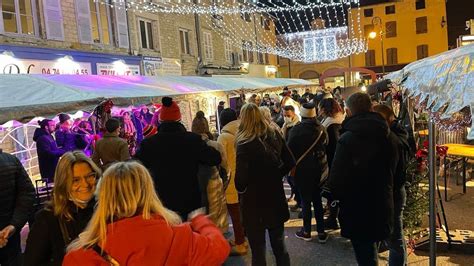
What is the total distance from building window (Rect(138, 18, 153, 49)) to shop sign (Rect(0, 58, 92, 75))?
12.1ft

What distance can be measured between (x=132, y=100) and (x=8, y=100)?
2272 millimetres

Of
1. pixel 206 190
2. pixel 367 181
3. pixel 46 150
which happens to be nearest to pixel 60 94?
pixel 46 150

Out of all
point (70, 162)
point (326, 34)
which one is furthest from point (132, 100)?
point (326, 34)

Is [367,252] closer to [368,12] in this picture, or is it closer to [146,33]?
[146,33]

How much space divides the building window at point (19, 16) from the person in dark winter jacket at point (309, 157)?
785cm

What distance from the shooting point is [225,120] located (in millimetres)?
4895

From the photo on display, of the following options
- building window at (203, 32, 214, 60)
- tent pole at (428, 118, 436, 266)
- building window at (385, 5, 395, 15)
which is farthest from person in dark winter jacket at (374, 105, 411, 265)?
building window at (385, 5, 395, 15)

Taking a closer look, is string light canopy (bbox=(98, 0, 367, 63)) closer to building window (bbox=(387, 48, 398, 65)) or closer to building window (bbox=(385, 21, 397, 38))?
building window (bbox=(385, 21, 397, 38))

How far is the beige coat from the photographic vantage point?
4793 millimetres

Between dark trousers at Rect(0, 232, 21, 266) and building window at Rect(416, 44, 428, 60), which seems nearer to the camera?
dark trousers at Rect(0, 232, 21, 266)

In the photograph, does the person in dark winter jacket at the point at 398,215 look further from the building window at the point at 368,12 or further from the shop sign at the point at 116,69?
the building window at the point at 368,12

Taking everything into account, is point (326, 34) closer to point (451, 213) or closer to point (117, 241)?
point (451, 213)

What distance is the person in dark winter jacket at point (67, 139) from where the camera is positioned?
6.59 meters

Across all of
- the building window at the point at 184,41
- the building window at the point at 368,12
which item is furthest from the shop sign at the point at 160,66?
the building window at the point at 368,12
